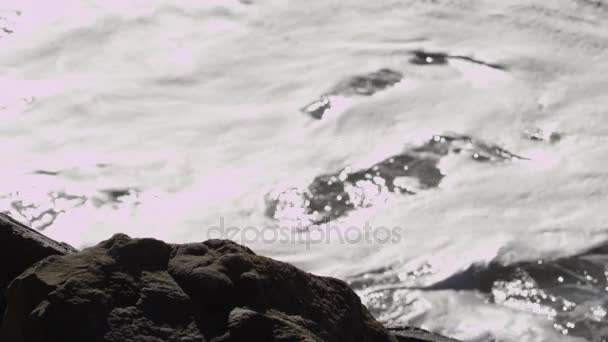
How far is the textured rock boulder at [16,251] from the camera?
8.59ft

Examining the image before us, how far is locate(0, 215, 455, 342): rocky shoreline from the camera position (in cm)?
209

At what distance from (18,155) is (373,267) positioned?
1528mm

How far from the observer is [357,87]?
5219mm

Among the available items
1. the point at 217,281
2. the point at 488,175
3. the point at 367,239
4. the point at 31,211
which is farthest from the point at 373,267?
the point at 217,281

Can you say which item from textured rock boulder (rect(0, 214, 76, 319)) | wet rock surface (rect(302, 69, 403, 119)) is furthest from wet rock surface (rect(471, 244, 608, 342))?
textured rock boulder (rect(0, 214, 76, 319))

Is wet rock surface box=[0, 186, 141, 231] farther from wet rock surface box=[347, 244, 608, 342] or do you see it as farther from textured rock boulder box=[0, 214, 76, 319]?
textured rock boulder box=[0, 214, 76, 319]

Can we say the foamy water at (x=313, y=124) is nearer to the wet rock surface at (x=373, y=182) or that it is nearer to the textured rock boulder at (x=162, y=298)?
the wet rock surface at (x=373, y=182)

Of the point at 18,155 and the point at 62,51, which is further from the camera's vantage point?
the point at 62,51

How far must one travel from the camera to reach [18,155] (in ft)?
15.7

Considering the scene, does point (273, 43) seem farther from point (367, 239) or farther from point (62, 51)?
point (367, 239)

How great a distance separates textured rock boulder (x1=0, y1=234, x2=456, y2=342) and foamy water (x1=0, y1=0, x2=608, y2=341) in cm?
166

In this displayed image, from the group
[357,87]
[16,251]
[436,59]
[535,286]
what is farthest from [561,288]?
[16,251]

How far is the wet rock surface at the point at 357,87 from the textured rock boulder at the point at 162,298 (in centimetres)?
274

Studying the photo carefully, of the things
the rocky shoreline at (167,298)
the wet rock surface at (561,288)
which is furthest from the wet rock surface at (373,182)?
the rocky shoreline at (167,298)
